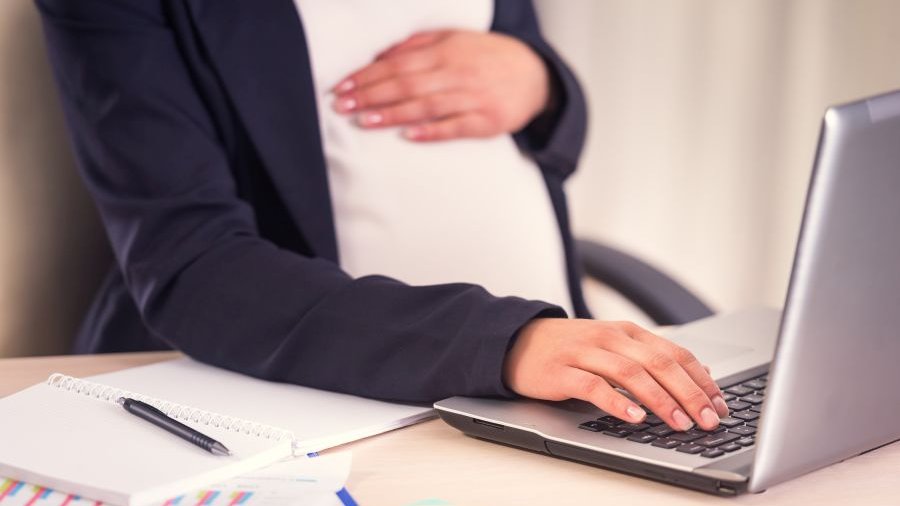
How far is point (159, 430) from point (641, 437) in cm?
32

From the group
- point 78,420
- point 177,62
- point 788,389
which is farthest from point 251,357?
point 788,389

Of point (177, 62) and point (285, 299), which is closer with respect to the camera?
point (285, 299)

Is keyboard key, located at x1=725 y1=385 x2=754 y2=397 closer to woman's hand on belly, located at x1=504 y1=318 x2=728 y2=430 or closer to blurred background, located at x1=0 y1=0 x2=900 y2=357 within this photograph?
woman's hand on belly, located at x1=504 y1=318 x2=728 y2=430

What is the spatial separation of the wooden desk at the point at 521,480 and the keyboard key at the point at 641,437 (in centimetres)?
3

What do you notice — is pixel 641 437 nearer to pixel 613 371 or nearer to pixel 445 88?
pixel 613 371

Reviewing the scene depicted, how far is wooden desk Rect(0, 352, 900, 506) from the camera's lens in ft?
2.31

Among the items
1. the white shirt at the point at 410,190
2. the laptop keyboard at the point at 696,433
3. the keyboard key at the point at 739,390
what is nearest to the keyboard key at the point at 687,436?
the laptop keyboard at the point at 696,433

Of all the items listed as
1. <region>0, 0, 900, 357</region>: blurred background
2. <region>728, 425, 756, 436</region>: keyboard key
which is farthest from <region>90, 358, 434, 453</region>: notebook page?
<region>0, 0, 900, 357</region>: blurred background

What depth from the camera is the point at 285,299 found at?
3.20 ft

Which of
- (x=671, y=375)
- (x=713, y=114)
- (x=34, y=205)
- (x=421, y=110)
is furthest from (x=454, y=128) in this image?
(x=713, y=114)

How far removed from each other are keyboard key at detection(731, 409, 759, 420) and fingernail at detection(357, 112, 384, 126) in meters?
0.55

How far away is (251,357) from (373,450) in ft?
0.62

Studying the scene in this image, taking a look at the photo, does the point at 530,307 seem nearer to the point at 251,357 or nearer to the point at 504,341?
the point at 504,341

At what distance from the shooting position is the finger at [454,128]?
1.24 meters
